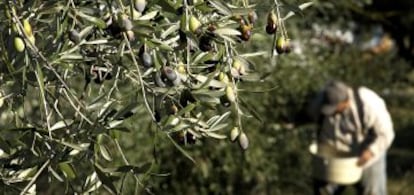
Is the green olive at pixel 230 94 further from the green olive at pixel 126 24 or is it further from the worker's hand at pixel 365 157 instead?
the worker's hand at pixel 365 157

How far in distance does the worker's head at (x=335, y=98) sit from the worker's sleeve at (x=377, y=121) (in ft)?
0.43

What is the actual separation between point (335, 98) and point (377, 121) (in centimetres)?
33

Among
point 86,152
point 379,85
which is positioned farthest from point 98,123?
point 379,85

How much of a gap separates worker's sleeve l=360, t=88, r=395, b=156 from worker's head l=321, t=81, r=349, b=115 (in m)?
0.13

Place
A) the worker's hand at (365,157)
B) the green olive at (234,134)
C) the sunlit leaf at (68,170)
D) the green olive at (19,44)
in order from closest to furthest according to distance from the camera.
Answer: the green olive at (19,44) → the sunlit leaf at (68,170) → the green olive at (234,134) → the worker's hand at (365,157)

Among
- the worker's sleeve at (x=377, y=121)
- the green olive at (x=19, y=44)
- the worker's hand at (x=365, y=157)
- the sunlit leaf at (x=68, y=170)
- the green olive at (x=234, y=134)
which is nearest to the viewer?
the green olive at (x=19, y=44)

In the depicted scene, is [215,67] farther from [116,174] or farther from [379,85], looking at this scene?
[379,85]

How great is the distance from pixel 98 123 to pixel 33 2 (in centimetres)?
27

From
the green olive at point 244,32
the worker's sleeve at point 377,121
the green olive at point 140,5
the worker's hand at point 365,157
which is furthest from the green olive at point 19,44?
the worker's hand at point 365,157

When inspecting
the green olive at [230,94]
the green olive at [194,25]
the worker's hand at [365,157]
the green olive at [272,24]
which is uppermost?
the green olive at [194,25]

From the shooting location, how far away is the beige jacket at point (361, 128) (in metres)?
6.31

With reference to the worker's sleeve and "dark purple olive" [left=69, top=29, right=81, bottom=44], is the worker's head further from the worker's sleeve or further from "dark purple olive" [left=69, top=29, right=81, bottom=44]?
"dark purple olive" [left=69, top=29, right=81, bottom=44]

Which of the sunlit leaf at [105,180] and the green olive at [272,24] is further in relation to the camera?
the green olive at [272,24]

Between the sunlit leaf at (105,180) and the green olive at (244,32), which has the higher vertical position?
the green olive at (244,32)
